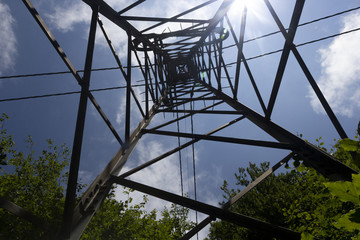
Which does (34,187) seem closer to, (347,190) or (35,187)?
(35,187)

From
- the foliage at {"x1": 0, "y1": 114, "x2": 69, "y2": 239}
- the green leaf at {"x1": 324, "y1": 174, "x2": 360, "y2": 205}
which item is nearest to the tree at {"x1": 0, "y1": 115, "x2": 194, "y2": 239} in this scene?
the foliage at {"x1": 0, "y1": 114, "x2": 69, "y2": 239}

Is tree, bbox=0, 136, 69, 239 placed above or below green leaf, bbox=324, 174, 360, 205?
above

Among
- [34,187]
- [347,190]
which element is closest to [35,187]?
[34,187]

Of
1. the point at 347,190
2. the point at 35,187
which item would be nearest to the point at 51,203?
the point at 35,187

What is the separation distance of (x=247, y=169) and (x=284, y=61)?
22712 millimetres

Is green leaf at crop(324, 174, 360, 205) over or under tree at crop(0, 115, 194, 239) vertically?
under

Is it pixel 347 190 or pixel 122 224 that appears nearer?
pixel 347 190

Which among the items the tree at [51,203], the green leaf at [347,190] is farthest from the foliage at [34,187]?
the green leaf at [347,190]

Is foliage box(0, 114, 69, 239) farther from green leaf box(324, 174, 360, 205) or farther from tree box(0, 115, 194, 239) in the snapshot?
green leaf box(324, 174, 360, 205)

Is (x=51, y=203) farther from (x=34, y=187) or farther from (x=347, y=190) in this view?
(x=347, y=190)

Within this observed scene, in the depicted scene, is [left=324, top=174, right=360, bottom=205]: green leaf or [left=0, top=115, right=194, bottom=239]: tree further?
[left=0, top=115, right=194, bottom=239]: tree

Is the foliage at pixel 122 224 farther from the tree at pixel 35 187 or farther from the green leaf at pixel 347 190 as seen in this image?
the green leaf at pixel 347 190

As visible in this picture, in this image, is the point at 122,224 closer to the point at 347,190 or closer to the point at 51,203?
the point at 51,203

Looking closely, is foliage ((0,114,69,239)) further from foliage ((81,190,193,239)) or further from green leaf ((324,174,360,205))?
green leaf ((324,174,360,205))
